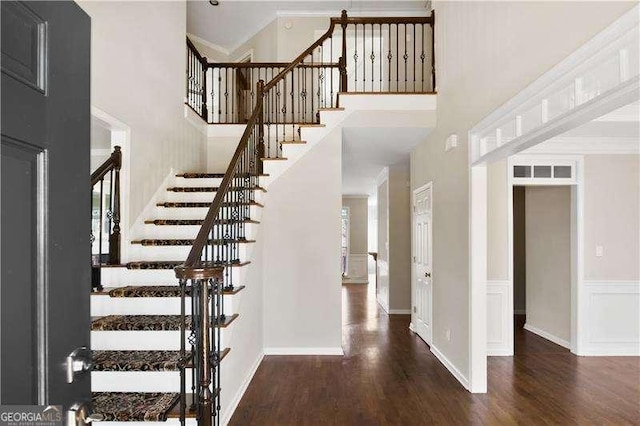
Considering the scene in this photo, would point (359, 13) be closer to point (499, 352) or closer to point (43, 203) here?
point (499, 352)

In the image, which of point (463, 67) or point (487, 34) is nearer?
point (487, 34)

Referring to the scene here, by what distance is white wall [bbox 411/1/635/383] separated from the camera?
2234 mm

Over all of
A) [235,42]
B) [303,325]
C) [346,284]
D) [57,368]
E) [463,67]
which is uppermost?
[235,42]

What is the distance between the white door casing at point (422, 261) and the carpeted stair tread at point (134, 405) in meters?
3.61

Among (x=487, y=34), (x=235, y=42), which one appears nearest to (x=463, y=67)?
(x=487, y=34)

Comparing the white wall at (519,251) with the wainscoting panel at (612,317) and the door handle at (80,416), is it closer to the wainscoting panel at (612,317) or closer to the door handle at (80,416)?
the wainscoting panel at (612,317)

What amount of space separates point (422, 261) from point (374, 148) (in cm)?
186

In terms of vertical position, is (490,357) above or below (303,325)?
below

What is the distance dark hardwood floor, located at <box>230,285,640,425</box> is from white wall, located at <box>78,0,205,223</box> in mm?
2360

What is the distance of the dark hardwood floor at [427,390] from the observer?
10.3 ft

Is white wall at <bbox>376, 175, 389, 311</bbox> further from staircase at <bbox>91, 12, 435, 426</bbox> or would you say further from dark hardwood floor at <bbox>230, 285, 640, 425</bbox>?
staircase at <bbox>91, 12, 435, 426</bbox>

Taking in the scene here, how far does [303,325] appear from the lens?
4785 mm

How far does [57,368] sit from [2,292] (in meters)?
0.27

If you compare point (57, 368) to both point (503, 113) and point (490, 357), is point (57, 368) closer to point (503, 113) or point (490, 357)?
point (503, 113)
